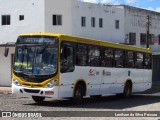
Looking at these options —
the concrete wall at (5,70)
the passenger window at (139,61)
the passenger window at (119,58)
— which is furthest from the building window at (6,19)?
the passenger window at (119,58)

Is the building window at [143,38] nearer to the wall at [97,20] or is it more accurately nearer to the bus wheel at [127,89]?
the wall at [97,20]

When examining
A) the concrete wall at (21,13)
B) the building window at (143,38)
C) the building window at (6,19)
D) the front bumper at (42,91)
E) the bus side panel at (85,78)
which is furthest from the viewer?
the building window at (143,38)

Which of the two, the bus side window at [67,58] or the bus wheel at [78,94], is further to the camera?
the bus wheel at [78,94]

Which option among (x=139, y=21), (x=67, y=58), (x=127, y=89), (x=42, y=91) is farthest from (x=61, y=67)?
(x=139, y=21)

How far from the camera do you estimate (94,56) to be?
20609mm

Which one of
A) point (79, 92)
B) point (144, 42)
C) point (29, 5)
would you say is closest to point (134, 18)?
point (144, 42)

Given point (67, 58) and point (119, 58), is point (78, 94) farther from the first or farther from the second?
point (119, 58)

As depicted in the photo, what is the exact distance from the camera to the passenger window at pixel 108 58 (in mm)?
21656

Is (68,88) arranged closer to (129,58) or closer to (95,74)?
(95,74)

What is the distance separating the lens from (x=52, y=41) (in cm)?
1805

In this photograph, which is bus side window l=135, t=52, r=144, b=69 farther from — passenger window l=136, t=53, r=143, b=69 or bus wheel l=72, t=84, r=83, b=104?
bus wheel l=72, t=84, r=83, b=104

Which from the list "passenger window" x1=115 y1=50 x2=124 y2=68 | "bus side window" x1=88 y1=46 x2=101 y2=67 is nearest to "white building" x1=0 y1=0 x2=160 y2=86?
"passenger window" x1=115 y1=50 x2=124 y2=68

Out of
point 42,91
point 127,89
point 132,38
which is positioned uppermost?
point 132,38

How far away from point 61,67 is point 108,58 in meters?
4.73
